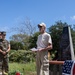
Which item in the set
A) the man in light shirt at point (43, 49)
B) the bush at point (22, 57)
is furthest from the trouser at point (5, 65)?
the bush at point (22, 57)

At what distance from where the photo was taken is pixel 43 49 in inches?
283

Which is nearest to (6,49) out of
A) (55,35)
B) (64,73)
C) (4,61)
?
(4,61)

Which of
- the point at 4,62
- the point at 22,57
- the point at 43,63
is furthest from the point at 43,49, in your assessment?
the point at 22,57

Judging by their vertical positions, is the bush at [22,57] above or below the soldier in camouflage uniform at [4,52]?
above

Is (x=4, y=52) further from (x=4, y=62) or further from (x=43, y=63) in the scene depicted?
(x=43, y=63)

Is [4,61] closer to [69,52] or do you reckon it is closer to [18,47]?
[69,52]

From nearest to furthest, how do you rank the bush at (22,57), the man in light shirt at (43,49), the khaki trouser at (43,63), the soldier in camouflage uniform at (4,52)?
the man in light shirt at (43,49), the khaki trouser at (43,63), the soldier in camouflage uniform at (4,52), the bush at (22,57)

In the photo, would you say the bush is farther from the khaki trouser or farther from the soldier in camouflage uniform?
the khaki trouser

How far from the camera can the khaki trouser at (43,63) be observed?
7309mm

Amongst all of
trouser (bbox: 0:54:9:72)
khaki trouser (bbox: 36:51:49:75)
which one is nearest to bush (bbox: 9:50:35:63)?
trouser (bbox: 0:54:9:72)

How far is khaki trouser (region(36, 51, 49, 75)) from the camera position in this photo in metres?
7.31

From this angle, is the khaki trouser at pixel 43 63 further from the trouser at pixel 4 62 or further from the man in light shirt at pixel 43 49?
the trouser at pixel 4 62

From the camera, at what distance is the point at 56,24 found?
18.0m

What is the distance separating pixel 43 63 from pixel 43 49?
388mm
